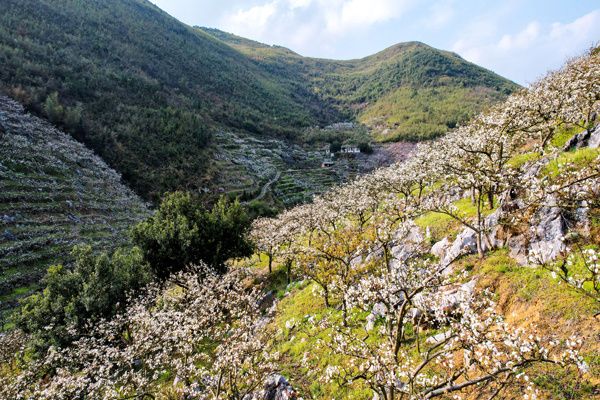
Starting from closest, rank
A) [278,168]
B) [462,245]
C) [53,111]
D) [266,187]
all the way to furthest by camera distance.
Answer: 1. [462,245]
2. [53,111]
3. [266,187]
4. [278,168]

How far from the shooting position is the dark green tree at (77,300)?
25.5m

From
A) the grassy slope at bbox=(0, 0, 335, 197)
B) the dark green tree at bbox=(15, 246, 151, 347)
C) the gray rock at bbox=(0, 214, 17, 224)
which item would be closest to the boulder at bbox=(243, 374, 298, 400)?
the dark green tree at bbox=(15, 246, 151, 347)

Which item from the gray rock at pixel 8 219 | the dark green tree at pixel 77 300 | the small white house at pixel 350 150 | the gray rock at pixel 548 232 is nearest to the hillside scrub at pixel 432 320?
the gray rock at pixel 548 232

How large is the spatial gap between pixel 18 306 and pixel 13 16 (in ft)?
→ 509

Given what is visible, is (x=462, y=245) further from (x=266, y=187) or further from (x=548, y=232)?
(x=266, y=187)

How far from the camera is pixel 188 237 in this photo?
37875mm

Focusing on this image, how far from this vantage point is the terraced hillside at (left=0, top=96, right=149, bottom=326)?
44688 mm

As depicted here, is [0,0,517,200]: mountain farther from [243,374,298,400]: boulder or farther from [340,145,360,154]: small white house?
[243,374,298,400]: boulder

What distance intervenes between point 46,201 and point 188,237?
38119mm

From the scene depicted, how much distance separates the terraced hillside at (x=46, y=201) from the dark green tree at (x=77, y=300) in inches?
713

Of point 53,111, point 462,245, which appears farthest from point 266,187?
point 462,245

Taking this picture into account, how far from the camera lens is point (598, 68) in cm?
2377

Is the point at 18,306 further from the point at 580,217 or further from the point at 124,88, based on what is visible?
the point at 124,88

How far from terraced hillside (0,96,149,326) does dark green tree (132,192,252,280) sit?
60.9 feet
